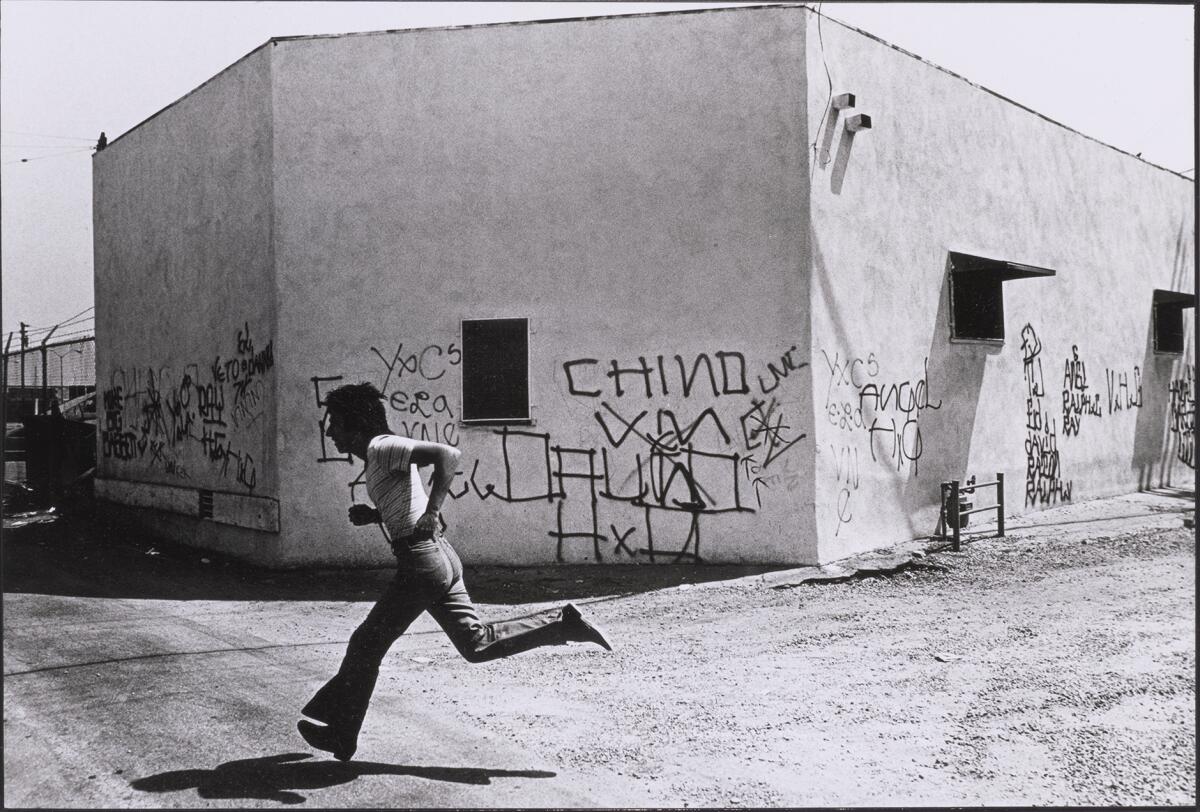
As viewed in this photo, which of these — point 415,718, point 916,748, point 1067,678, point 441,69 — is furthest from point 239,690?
point 441,69

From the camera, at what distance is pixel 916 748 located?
4254 mm

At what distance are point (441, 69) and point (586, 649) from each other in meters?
5.77

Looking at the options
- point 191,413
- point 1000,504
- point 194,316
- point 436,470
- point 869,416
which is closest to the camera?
point 436,470

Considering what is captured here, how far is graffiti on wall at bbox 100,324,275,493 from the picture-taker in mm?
10016

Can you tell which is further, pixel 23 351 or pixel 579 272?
pixel 23 351

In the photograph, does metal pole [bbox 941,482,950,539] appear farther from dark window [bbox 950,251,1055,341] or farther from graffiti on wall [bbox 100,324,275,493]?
graffiti on wall [bbox 100,324,275,493]

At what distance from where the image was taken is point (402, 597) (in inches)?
159

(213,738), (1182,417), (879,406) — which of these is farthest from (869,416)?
(1182,417)

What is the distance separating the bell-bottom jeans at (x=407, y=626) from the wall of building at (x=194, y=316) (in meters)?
5.75

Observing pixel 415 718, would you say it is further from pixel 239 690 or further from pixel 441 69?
pixel 441 69

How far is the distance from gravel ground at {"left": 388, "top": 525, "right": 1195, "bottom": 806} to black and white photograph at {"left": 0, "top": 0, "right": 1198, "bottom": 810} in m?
0.03

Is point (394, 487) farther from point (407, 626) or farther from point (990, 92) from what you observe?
point (990, 92)

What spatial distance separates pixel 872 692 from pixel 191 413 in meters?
8.94

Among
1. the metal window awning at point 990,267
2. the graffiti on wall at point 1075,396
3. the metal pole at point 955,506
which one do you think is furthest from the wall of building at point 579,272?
the graffiti on wall at point 1075,396
